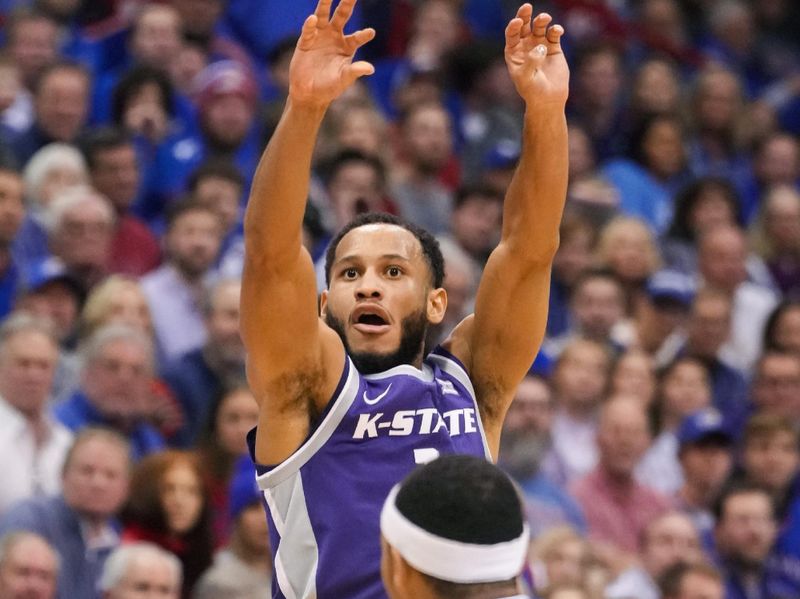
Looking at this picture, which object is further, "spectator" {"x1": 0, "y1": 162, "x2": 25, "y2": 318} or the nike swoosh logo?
"spectator" {"x1": 0, "y1": 162, "x2": 25, "y2": 318}

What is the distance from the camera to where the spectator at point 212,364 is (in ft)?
26.1

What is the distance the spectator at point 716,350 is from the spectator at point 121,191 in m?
3.14

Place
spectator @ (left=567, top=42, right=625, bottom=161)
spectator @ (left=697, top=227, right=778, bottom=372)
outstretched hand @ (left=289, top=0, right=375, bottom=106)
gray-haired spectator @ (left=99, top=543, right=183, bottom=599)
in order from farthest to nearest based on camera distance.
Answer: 1. spectator @ (left=567, top=42, right=625, bottom=161)
2. spectator @ (left=697, top=227, right=778, bottom=372)
3. gray-haired spectator @ (left=99, top=543, right=183, bottom=599)
4. outstretched hand @ (left=289, top=0, right=375, bottom=106)

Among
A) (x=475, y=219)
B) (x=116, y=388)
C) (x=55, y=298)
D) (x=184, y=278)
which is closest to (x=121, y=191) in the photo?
(x=184, y=278)

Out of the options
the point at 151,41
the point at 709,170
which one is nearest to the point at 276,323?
the point at 151,41

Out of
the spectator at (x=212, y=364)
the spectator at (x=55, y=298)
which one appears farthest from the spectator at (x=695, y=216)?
the spectator at (x=55, y=298)

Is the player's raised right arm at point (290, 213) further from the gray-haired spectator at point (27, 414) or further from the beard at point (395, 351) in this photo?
the gray-haired spectator at point (27, 414)

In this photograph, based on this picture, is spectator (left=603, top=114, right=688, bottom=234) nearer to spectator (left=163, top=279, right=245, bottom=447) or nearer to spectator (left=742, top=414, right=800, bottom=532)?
spectator (left=742, top=414, right=800, bottom=532)

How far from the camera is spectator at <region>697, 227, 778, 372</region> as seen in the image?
34.4 ft

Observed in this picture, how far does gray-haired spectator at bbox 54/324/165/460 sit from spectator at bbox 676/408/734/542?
293cm

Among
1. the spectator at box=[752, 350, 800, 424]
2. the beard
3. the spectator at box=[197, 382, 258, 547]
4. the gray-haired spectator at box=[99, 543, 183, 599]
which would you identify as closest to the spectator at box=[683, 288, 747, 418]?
the spectator at box=[752, 350, 800, 424]

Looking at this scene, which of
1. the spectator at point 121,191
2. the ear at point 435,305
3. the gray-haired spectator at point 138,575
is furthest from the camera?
the spectator at point 121,191

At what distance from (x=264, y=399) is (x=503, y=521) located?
116 centimetres

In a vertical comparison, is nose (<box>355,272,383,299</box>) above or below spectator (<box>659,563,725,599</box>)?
above
